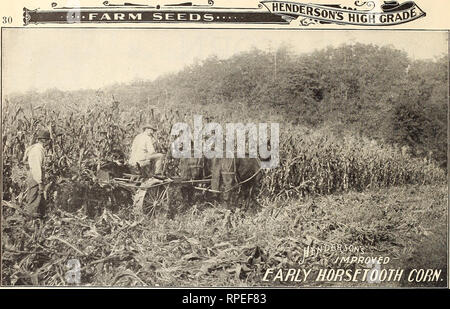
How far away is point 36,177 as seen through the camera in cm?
544

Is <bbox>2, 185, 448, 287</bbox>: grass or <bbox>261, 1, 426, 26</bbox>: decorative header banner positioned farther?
<bbox>261, 1, 426, 26</bbox>: decorative header banner

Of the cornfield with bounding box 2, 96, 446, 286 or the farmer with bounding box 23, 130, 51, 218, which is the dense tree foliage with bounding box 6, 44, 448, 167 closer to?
the cornfield with bounding box 2, 96, 446, 286

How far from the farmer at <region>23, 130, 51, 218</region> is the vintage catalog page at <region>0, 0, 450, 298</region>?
13 millimetres

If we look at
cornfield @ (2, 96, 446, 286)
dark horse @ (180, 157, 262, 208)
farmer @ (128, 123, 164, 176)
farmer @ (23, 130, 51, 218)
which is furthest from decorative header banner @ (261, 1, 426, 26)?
farmer @ (23, 130, 51, 218)

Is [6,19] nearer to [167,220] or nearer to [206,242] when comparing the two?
[167,220]

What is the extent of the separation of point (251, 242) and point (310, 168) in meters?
0.90

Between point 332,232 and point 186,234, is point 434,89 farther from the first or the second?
point 186,234

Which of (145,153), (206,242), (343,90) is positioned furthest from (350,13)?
(206,242)

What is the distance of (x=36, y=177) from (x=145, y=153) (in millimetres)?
1040

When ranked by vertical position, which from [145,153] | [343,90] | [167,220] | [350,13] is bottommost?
[167,220]

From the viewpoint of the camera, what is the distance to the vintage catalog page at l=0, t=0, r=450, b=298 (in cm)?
541

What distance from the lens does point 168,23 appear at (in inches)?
216

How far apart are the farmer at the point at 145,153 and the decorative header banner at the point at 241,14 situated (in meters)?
1.05

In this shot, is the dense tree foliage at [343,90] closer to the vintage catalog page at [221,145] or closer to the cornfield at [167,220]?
the vintage catalog page at [221,145]
